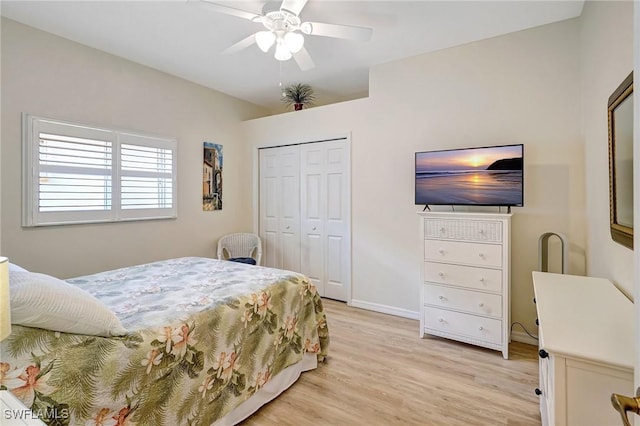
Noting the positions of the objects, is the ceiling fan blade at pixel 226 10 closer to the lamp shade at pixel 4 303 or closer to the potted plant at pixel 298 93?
the lamp shade at pixel 4 303

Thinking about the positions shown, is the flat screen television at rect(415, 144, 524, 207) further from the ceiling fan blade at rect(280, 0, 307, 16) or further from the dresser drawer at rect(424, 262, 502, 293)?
the ceiling fan blade at rect(280, 0, 307, 16)

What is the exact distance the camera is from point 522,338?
2.64 meters

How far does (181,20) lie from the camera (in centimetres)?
252

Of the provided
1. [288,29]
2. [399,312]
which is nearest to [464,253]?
[399,312]

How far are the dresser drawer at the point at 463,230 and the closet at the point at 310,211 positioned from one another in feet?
3.78

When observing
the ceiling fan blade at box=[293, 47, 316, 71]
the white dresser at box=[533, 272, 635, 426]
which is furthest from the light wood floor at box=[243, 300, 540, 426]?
the ceiling fan blade at box=[293, 47, 316, 71]

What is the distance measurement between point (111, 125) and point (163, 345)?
2.73 meters

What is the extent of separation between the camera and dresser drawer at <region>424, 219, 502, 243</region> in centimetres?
241

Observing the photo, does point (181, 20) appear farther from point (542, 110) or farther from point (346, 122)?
point (542, 110)

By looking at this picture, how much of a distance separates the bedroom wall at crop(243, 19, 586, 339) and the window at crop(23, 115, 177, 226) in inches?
72.6

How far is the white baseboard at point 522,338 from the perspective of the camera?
2596 mm

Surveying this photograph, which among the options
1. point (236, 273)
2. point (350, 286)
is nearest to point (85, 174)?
point (236, 273)

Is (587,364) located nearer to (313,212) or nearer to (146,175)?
(313,212)

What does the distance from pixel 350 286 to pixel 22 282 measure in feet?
9.92
